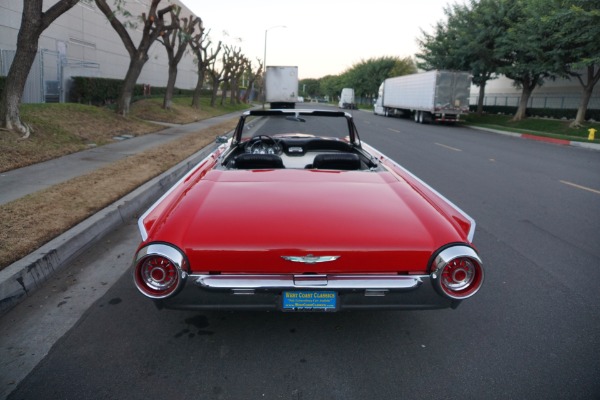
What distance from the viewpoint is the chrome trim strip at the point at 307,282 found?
260 cm

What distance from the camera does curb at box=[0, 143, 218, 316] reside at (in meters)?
3.67

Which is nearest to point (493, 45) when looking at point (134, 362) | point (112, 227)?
point (112, 227)

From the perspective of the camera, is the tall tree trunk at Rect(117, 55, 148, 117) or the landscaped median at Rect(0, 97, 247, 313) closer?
the landscaped median at Rect(0, 97, 247, 313)

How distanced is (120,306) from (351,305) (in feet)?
6.42

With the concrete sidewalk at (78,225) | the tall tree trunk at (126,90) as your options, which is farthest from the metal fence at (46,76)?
the concrete sidewalk at (78,225)

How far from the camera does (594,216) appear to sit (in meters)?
6.70

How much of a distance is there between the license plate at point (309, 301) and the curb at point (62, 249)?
2300 mm

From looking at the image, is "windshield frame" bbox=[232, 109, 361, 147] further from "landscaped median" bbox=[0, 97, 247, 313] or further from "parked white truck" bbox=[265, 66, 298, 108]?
"parked white truck" bbox=[265, 66, 298, 108]

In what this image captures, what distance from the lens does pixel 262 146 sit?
4.91 m

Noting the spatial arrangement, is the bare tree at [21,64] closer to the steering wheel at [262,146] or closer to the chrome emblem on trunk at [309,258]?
the steering wheel at [262,146]

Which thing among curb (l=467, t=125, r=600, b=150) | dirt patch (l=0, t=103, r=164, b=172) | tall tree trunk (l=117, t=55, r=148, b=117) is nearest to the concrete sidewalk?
dirt patch (l=0, t=103, r=164, b=172)

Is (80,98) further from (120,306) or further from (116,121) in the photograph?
(120,306)

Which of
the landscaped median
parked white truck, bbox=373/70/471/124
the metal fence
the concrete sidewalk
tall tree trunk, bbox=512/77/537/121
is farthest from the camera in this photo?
tall tree trunk, bbox=512/77/537/121

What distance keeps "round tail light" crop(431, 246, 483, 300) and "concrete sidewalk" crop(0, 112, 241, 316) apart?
10.3 ft
